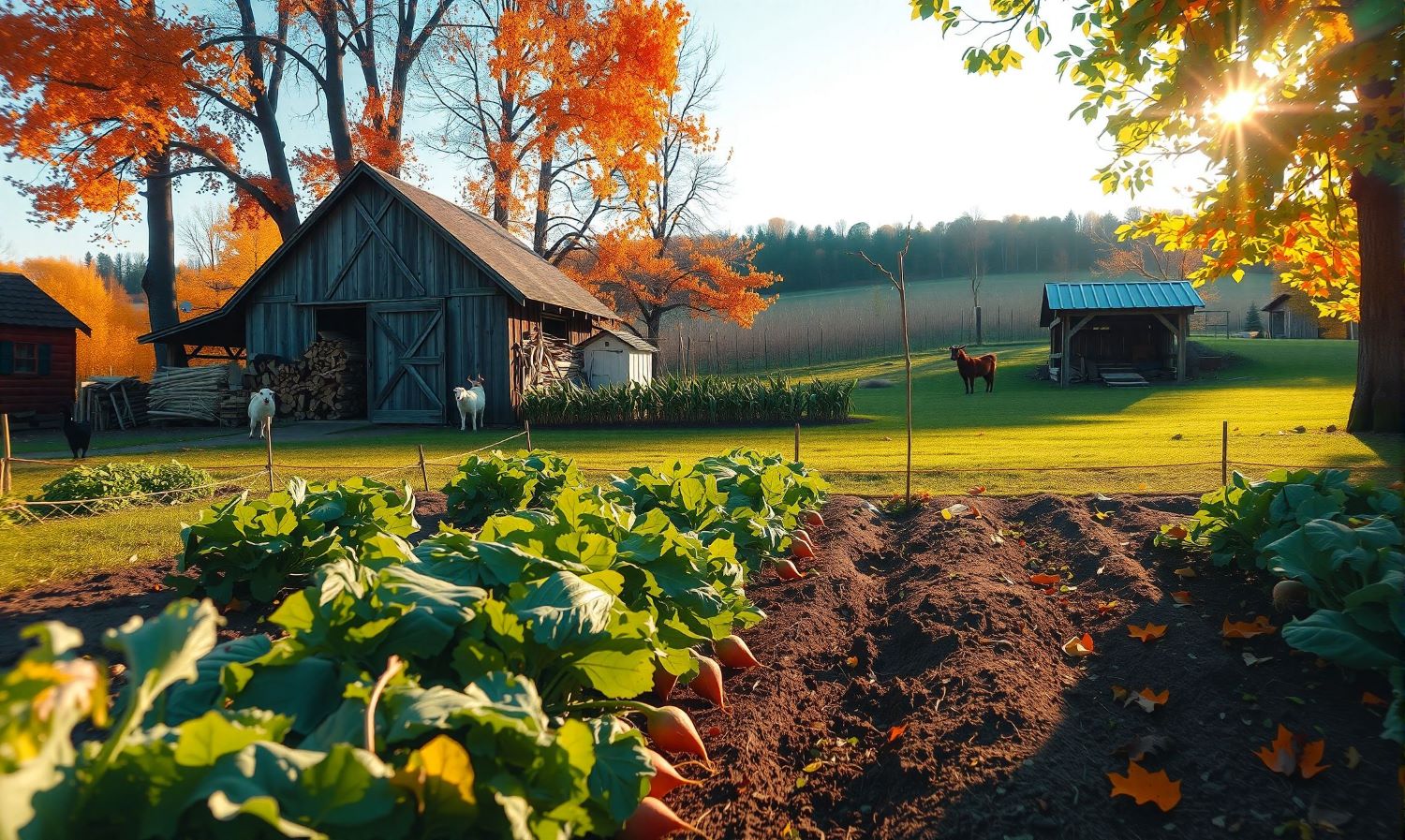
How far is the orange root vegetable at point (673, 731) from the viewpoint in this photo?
2709 mm

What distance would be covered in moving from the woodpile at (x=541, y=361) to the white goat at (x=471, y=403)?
3.45ft

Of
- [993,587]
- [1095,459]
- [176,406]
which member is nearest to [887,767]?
[993,587]

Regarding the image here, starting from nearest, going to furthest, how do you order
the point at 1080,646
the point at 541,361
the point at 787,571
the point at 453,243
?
the point at 1080,646 < the point at 787,571 < the point at 453,243 < the point at 541,361

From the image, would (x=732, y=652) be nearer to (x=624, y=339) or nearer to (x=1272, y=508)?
(x=1272, y=508)

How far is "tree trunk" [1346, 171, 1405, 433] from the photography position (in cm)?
1097

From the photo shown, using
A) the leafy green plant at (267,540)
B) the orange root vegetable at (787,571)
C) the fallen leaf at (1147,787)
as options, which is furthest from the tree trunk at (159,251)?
the fallen leaf at (1147,787)

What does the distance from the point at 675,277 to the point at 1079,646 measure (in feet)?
96.3

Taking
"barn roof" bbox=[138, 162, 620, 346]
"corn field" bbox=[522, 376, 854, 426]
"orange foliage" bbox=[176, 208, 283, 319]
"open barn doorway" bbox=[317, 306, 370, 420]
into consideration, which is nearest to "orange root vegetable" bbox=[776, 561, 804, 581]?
"corn field" bbox=[522, 376, 854, 426]

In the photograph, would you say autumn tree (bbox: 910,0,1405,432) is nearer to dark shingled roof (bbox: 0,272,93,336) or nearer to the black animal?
the black animal

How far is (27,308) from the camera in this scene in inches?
870

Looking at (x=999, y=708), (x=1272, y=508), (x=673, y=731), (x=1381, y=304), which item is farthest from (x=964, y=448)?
(x=673, y=731)

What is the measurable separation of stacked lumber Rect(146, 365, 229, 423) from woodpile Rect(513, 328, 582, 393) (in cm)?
765

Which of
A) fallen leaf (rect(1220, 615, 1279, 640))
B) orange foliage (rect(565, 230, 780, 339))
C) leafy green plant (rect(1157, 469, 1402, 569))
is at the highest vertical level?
orange foliage (rect(565, 230, 780, 339))

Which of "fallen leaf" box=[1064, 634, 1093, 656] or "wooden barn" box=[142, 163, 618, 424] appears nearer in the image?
"fallen leaf" box=[1064, 634, 1093, 656]
